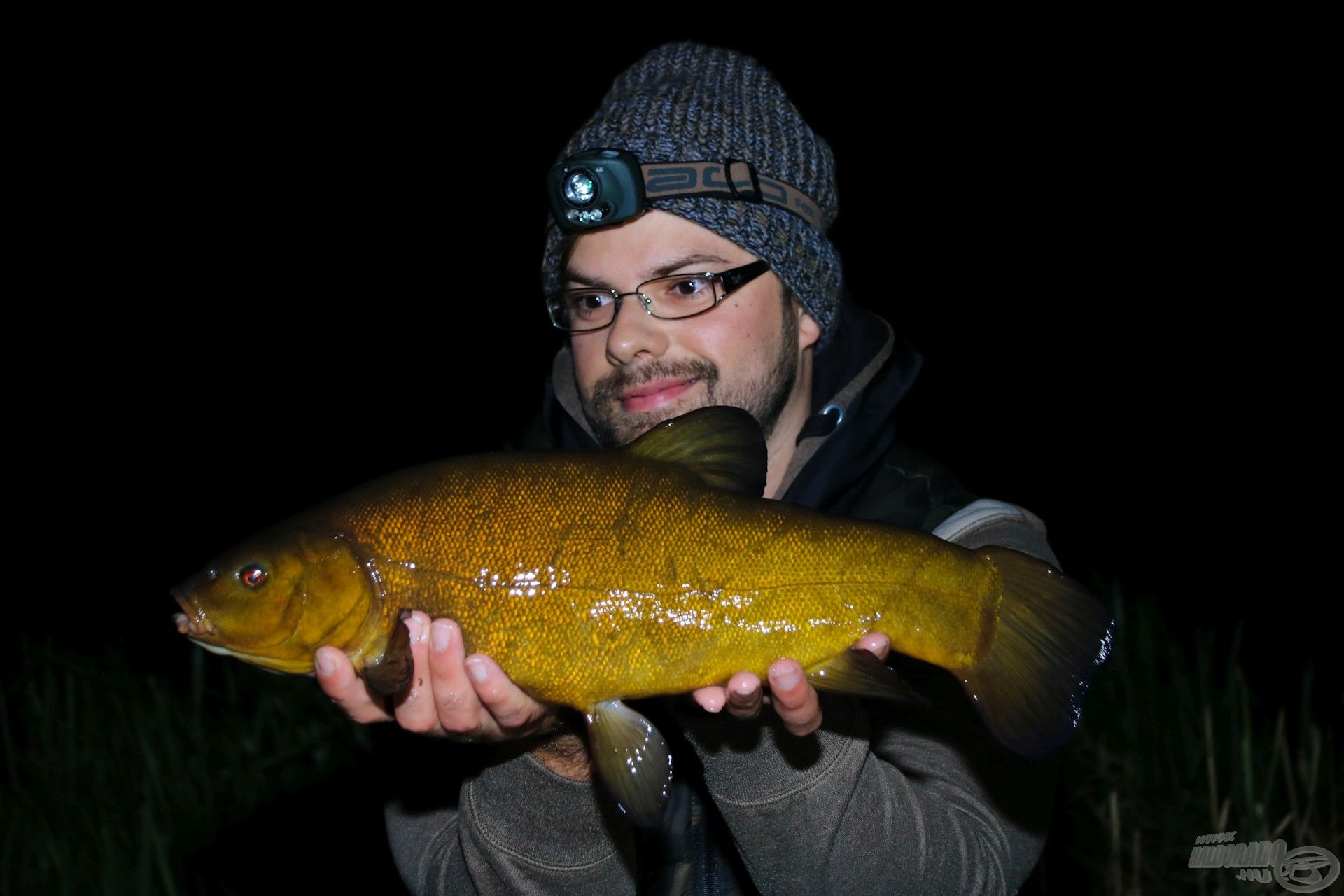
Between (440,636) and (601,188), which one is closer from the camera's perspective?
(440,636)

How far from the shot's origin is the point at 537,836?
1.87 metres

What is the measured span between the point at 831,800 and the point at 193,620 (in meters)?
0.98

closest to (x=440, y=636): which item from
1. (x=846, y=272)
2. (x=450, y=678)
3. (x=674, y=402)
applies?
(x=450, y=678)

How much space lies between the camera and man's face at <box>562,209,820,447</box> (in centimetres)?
231

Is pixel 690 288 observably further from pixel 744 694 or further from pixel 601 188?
pixel 744 694

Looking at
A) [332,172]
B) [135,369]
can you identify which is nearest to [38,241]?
[135,369]

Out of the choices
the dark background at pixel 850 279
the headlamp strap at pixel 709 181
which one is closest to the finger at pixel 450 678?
the headlamp strap at pixel 709 181

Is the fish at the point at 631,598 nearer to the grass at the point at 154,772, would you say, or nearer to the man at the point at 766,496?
the man at the point at 766,496

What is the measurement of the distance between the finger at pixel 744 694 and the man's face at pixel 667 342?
2.73 ft

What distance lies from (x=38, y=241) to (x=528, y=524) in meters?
17.0

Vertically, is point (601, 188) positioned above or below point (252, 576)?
above

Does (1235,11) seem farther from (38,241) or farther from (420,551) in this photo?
(420,551)

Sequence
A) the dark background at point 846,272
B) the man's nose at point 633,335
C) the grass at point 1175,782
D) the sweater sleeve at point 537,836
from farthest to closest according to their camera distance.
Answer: the dark background at point 846,272 → the grass at point 1175,782 → the man's nose at point 633,335 → the sweater sleeve at point 537,836

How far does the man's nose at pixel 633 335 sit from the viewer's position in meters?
2.29
